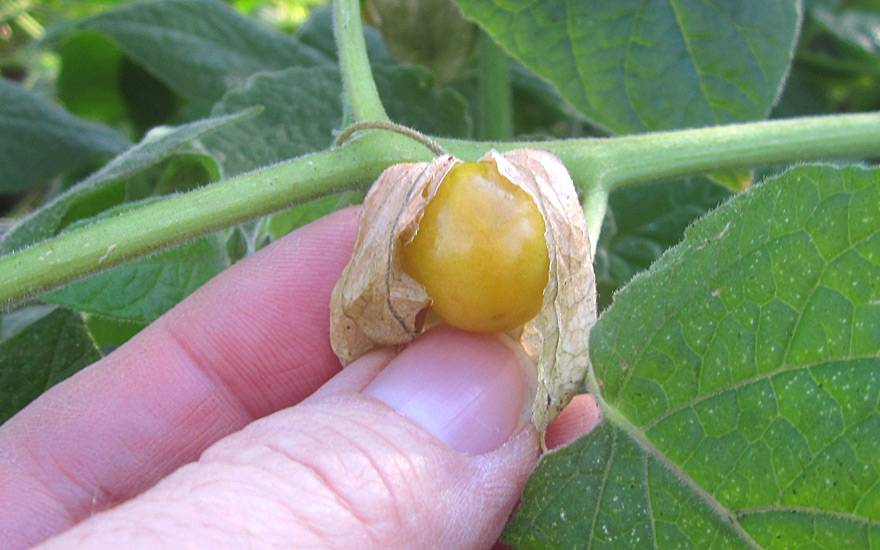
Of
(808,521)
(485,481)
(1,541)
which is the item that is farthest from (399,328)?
(1,541)

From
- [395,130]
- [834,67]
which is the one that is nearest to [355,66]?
[395,130]

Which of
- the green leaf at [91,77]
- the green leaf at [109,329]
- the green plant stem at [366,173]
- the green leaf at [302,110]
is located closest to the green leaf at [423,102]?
the green leaf at [302,110]

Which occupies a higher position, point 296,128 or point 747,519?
point 296,128

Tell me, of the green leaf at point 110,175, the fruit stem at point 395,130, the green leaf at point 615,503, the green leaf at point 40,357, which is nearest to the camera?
the green leaf at point 615,503

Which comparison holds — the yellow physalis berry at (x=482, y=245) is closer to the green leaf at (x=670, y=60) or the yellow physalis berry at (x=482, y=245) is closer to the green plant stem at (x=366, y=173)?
the green plant stem at (x=366, y=173)

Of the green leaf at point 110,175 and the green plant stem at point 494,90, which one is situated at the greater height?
the green leaf at point 110,175

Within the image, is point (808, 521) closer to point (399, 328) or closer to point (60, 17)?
point (399, 328)
